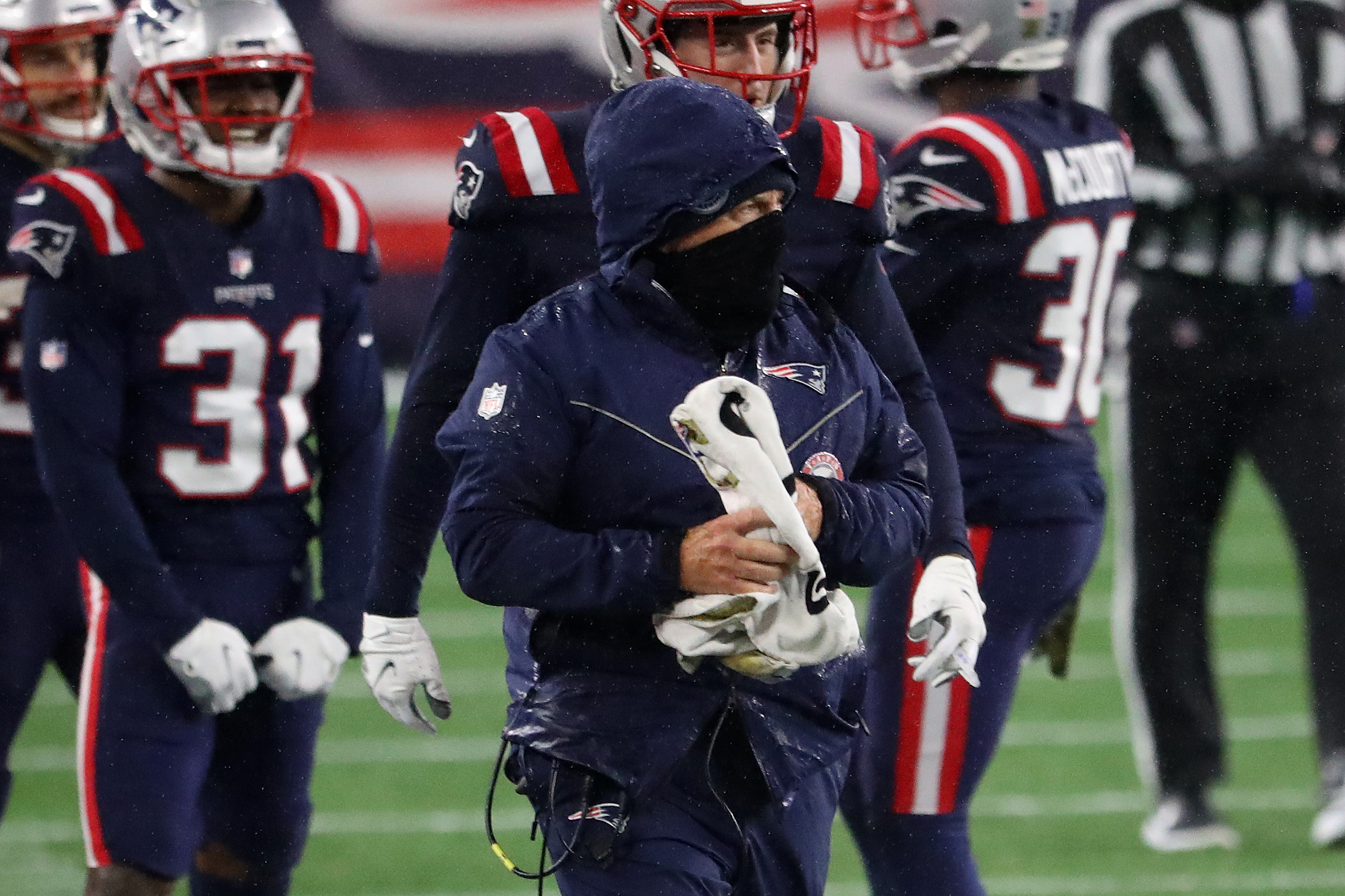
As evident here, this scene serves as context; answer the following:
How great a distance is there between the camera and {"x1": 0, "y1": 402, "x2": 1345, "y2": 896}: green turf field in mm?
4832

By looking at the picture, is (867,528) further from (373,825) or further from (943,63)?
(373,825)

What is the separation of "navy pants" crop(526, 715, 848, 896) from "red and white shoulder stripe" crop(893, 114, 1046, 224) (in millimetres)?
1397

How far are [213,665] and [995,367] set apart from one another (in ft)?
4.63

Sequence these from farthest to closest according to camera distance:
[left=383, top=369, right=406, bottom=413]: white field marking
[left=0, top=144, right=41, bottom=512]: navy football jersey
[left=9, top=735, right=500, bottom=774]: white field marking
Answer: [left=383, top=369, right=406, bottom=413]: white field marking → [left=9, top=735, right=500, bottom=774]: white field marking → [left=0, top=144, right=41, bottom=512]: navy football jersey

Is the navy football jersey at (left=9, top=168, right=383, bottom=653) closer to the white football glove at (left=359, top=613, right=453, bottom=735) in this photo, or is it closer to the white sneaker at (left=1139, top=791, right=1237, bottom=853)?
the white football glove at (left=359, top=613, right=453, bottom=735)

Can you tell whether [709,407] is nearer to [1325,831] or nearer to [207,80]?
[207,80]

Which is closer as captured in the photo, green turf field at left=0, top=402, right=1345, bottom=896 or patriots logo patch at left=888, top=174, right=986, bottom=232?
patriots logo patch at left=888, top=174, right=986, bottom=232

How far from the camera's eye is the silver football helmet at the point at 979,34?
3.95 meters

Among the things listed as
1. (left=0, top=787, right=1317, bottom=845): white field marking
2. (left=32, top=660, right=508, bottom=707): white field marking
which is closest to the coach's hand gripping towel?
(left=0, top=787, right=1317, bottom=845): white field marking

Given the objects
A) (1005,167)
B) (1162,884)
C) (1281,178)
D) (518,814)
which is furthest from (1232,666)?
(1005,167)

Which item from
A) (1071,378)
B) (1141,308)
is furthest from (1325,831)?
(1071,378)

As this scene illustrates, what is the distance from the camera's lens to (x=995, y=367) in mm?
3816

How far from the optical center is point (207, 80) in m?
3.70

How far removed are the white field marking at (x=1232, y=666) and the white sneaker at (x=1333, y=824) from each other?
5.56 feet
